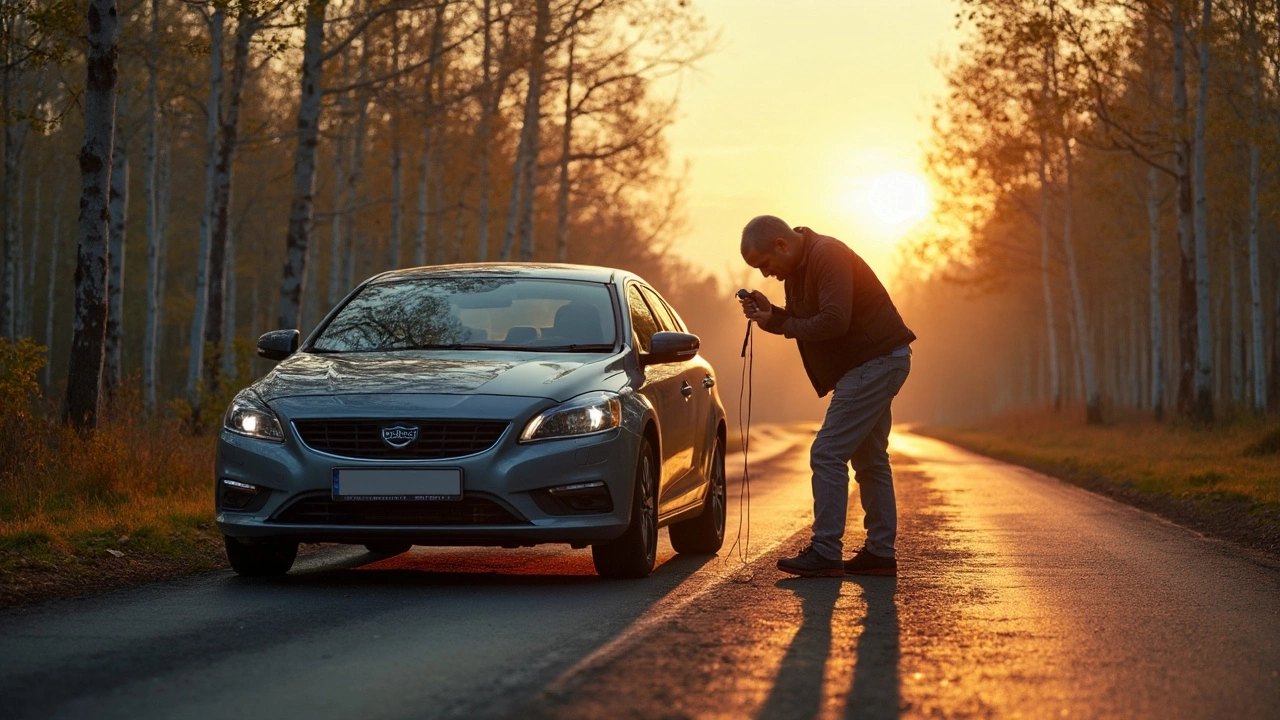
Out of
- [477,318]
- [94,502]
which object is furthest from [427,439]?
[94,502]

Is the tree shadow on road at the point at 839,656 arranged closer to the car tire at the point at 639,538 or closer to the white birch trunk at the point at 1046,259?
the car tire at the point at 639,538

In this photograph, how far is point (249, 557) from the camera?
8.06m

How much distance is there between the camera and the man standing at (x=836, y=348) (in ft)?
27.3

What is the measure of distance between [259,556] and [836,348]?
11.2 ft

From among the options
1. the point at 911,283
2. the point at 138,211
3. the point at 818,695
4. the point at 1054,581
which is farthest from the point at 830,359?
the point at 911,283

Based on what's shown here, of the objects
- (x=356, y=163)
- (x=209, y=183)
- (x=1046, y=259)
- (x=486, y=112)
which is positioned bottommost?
(x=209, y=183)

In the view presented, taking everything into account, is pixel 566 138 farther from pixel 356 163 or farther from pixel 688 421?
pixel 688 421

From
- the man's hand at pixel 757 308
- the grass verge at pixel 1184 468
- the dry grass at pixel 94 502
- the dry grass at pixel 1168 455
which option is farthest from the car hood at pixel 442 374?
the dry grass at pixel 1168 455

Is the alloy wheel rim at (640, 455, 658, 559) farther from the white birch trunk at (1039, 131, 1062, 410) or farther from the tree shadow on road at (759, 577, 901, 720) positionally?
the white birch trunk at (1039, 131, 1062, 410)

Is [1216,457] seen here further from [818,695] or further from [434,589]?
[818,695]

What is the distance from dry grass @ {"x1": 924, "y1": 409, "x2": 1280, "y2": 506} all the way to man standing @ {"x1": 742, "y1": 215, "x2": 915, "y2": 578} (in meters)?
5.80

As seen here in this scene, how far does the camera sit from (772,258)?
840cm

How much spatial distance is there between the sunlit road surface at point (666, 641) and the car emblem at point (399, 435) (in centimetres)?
76

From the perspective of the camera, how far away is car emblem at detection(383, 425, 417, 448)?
7.42 metres
